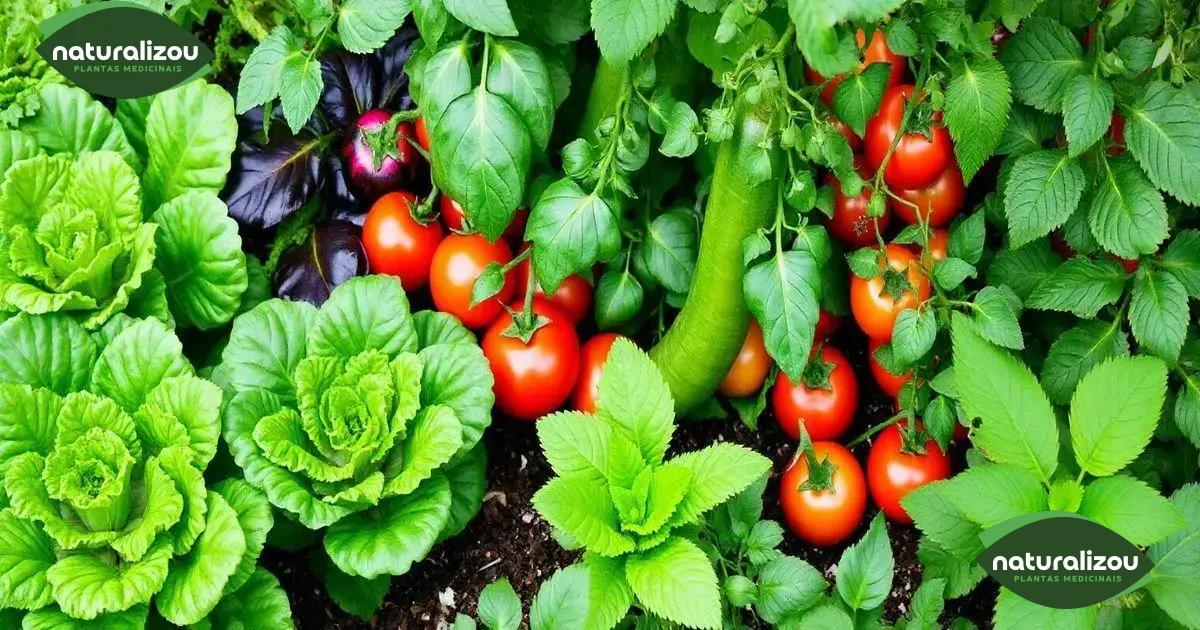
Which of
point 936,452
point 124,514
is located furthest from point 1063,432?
point 124,514

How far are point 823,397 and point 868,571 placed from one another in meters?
0.35

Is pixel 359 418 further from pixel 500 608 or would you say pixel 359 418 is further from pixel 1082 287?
pixel 1082 287

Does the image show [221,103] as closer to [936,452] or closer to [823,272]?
[823,272]

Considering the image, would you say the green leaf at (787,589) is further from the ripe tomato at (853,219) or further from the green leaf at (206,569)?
the green leaf at (206,569)

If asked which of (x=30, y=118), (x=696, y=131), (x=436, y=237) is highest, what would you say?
(x=696, y=131)

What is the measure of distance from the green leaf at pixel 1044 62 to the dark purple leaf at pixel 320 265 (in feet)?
3.28

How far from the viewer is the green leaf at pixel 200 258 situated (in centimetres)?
162

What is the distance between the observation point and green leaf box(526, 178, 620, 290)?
4.84 feet

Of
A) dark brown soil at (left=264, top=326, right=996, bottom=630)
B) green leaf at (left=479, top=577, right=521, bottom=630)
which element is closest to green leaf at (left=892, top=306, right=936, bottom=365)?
dark brown soil at (left=264, top=326, right=996, bottom=630)

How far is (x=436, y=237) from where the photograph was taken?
1799 millimetres

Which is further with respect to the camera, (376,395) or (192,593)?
(376,395)

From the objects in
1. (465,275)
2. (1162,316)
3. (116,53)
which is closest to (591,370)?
(465,275)

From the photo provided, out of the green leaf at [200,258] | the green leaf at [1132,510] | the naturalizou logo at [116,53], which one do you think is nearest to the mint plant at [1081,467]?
the green leaf at [1132,510]

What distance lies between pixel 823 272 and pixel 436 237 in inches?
24.7
